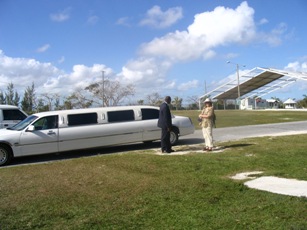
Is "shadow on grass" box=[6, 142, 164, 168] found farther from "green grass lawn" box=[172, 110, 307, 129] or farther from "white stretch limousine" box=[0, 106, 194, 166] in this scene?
"green grass lawn" box=[172, 110, 307, 129]

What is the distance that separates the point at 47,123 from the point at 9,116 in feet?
12.4

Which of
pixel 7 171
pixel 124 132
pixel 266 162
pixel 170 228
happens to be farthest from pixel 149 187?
pixel 124 132

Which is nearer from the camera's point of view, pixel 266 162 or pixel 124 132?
pixel 266 162

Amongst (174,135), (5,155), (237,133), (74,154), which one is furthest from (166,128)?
(237,133)

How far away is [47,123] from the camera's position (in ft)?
36.3

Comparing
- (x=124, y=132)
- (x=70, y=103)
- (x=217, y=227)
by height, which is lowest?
(x=217, y=227)

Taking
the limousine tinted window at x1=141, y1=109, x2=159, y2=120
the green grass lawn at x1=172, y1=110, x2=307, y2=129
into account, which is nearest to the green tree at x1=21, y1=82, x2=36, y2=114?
the green grass lawn at x1=172, y1=110, x2=307, y2=129

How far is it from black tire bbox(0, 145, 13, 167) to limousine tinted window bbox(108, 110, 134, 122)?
3.35m

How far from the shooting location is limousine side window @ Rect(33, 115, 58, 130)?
1088 centimetres

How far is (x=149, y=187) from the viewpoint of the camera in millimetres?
6188

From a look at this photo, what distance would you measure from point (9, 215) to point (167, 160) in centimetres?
454

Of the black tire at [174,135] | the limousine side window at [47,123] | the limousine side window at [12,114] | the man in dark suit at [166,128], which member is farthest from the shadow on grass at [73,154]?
the limousine side window at [12,114]

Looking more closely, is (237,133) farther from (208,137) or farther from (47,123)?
(47,123)

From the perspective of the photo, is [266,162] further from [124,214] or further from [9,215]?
[9,215]
